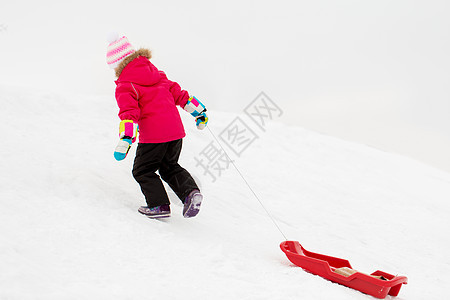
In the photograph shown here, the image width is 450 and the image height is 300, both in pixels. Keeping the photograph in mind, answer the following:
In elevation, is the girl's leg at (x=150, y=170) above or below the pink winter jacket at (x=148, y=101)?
below

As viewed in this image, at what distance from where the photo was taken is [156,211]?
284 cm

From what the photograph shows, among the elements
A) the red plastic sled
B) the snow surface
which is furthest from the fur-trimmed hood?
the red plastic sled

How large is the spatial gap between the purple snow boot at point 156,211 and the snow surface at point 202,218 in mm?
93

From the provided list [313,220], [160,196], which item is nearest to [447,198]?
[313,220]

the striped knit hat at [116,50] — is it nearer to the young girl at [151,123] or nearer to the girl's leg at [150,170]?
the young girl at [151,123]

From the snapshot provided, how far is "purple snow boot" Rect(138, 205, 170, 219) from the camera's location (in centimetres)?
279

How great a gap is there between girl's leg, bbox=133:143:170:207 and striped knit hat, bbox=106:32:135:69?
65cm

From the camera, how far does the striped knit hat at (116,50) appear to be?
2992 millimetres

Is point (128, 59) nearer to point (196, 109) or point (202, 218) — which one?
point (196, 109)

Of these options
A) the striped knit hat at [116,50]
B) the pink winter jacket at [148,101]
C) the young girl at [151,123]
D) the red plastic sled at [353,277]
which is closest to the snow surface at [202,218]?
the red plastic sled at [353,277]

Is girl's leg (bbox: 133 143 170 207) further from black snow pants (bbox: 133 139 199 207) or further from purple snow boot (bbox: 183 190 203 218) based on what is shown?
purple snow boot (bbox: 183 190 203 218)

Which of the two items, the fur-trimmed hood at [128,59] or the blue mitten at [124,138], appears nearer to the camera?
the blue mitten at [124,138]

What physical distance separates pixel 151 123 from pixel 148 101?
0.52ft

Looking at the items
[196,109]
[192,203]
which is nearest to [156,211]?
[192,203]
